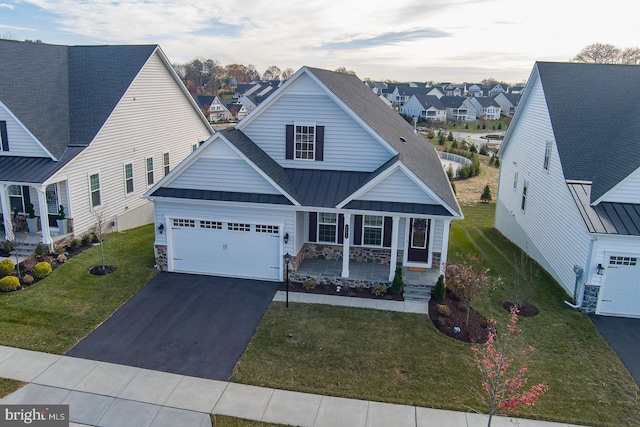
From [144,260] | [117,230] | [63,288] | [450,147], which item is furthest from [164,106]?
[450,147]

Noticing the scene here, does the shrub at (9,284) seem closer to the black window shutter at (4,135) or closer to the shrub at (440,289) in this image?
the black window shutter at (4,135)

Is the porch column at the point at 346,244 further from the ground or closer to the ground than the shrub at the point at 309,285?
further from the ground

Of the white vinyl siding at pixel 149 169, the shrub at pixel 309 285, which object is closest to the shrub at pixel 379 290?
the shrub at pixel 309 285

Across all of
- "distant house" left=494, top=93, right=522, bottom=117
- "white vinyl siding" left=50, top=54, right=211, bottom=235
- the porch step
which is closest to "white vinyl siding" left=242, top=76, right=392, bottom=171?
the porch step

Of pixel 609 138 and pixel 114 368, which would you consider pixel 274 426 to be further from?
pixel 609 138

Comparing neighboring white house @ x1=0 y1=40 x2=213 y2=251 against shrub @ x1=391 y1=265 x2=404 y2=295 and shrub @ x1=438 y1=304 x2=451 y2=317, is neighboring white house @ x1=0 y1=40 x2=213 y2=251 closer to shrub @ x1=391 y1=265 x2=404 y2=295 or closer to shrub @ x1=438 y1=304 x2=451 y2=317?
shrub @ x1=391 y1=265 x2=404 y2=295

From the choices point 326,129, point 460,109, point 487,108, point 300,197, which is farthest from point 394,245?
point 487,108

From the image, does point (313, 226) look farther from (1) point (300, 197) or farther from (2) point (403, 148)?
(2) point (403, 148)
